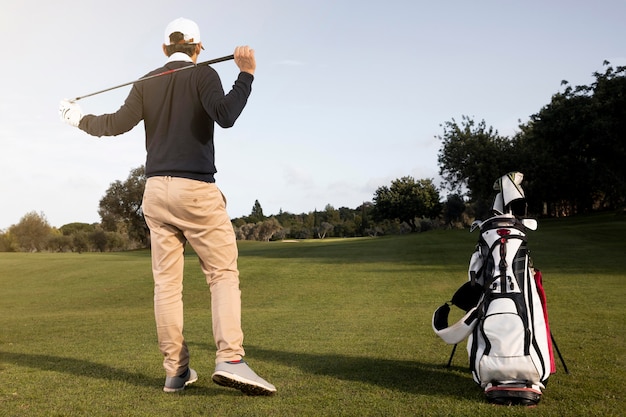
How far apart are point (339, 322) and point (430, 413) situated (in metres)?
7.15

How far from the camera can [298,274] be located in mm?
23594

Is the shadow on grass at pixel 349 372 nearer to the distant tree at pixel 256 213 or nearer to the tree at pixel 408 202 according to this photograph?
the tree at pixel 408 202

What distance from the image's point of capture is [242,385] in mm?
4566

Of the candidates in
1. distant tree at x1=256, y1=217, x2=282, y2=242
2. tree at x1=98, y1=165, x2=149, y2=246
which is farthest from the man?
distant tree at x1=256, y1=217, x2=282, y2=242

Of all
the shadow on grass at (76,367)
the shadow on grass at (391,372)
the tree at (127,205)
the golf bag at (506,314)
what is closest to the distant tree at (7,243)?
the tree at (127,205)

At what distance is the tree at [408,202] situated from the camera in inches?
3162

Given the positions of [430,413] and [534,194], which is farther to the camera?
[534,194]

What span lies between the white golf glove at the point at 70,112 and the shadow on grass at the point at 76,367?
227cm

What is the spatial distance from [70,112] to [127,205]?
63785 mm

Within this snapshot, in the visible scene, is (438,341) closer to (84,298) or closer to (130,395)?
(130,395)

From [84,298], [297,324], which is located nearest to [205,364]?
[297,324]

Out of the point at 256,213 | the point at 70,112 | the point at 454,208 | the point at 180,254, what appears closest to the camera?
the point at 180,254

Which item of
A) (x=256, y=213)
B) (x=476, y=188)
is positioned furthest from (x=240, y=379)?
Result: (x=256, y=213)

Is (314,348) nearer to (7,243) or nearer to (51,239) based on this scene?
(51,239)
